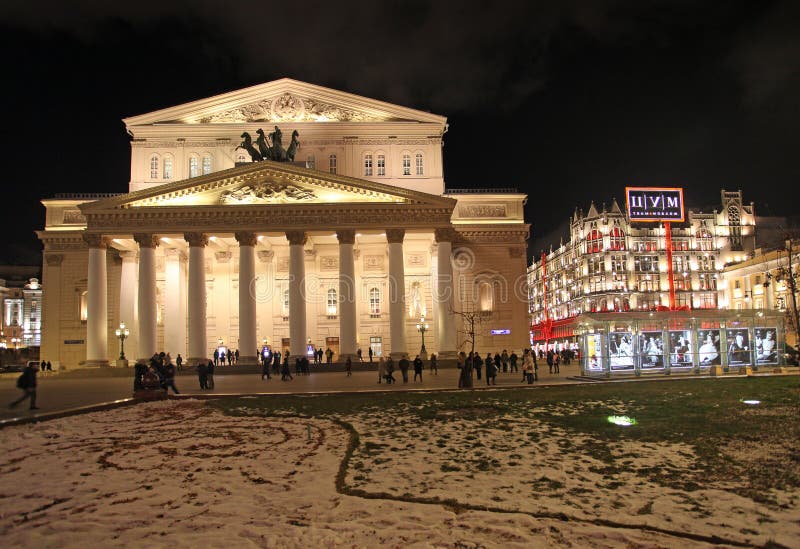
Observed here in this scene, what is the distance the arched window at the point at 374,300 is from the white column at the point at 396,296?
891 centimetres

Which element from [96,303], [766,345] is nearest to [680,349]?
[766,345]

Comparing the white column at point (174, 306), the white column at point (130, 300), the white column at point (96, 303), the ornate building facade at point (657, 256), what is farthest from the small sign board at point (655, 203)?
the white column at point (96, 303)

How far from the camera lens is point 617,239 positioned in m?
99.2

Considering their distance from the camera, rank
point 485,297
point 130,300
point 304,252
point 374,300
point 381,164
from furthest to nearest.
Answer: point 374,300, point 381,164, point 485,297, point 304,252, point 130,300

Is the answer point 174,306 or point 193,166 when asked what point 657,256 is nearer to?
point 193,166

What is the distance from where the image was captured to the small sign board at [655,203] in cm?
5881

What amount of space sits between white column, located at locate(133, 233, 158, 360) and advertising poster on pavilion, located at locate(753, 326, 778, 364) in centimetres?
3690

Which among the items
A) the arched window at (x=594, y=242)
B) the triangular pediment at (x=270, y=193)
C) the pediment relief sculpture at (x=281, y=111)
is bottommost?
the triangular pediment at (x=270, y=193)

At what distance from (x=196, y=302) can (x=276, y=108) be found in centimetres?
1811

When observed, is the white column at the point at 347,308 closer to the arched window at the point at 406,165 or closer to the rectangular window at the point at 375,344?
the rectangular window at the point at 375,344

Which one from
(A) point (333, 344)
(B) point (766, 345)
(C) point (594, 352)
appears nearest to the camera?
(C) point (594, 352)

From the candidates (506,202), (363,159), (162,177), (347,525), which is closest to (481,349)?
(506,202)

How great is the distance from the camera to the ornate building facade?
9681cm

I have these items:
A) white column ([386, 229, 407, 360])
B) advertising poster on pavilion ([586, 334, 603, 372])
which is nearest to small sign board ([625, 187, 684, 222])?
→ white column ([386, 229, 407, 360])
